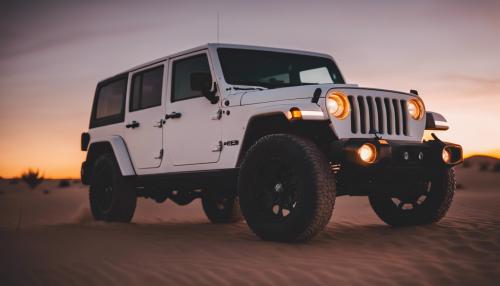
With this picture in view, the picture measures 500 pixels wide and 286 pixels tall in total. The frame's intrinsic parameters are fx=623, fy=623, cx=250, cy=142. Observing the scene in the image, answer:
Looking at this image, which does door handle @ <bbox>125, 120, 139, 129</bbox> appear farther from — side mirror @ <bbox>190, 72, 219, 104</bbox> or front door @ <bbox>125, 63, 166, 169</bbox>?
side mirror @ <bbox>190, 72, 219, 104</bbox>

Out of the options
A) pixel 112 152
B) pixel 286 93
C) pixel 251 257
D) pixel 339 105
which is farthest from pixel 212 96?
pixel 112 152

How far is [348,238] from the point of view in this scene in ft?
20.7

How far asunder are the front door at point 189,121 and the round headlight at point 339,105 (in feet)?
4.67

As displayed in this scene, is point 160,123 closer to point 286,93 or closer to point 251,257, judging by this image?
point 286,93

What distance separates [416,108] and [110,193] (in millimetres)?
4532

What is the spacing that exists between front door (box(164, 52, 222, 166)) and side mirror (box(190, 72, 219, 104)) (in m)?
0.10

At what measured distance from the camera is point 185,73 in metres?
7.41

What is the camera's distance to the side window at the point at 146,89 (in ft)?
25.9

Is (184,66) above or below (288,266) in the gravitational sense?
above

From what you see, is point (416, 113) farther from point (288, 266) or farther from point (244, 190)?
point (288, 266)

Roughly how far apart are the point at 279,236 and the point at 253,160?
757 millimetres

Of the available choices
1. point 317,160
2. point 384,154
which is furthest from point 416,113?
point 317,160

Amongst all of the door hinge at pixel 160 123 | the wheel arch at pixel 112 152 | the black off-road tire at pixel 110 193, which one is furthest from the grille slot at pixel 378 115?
the black off-road tire at pixel 110 193

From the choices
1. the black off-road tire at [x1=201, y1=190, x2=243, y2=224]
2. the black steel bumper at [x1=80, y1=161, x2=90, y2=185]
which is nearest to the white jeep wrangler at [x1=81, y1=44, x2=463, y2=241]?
the black steel bumper at [x1=80, y1=161, x2=90, y2=185]
